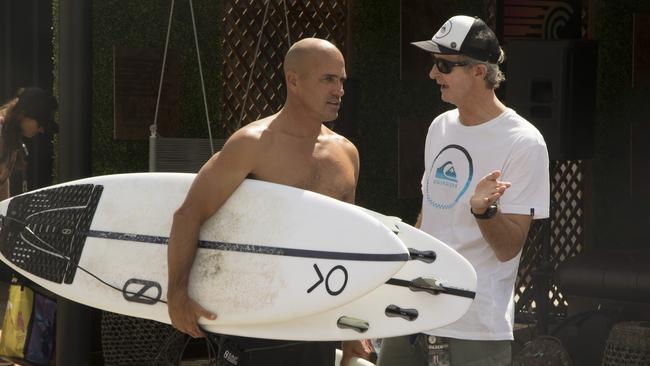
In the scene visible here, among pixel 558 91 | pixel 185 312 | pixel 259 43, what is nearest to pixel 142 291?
pixel 185 312

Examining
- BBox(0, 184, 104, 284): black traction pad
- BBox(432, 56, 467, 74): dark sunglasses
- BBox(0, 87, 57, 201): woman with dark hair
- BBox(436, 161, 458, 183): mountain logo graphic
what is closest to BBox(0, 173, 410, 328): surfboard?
BBox(0, 184, 104, 284): black traction pad

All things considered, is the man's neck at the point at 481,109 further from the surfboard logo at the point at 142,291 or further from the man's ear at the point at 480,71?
the surfboard logo at the point at 142,291

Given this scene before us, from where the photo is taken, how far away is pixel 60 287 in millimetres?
4312

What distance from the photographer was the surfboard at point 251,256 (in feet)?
12.3

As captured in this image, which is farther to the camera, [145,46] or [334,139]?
[145,46]

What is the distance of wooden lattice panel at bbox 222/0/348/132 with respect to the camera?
781cm

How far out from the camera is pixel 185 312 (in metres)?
3.73

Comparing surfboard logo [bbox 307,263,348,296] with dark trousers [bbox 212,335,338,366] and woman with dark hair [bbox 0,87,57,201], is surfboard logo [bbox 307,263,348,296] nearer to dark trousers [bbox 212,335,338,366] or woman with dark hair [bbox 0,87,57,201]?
dark trousers [bbox 212,335,338,366]

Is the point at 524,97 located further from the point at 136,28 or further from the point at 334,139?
the point at 334,139

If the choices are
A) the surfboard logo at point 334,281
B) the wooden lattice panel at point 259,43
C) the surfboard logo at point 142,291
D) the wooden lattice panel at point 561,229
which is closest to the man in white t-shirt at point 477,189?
the surfboard logo at point 334,281

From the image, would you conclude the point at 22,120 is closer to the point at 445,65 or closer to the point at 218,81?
the point at 218,81

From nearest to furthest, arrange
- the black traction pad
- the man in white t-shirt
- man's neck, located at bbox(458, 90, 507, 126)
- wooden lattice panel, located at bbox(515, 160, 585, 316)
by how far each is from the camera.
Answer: the man in white t-shirt < man's neck, located at bbox(458, 90, 507, 126) < the black traction pad < wooden lattice panel, located at bbox(515, 160, 585, 316)

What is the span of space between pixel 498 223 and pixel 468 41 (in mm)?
582

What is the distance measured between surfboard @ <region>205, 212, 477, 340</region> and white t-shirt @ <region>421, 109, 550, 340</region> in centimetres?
5
